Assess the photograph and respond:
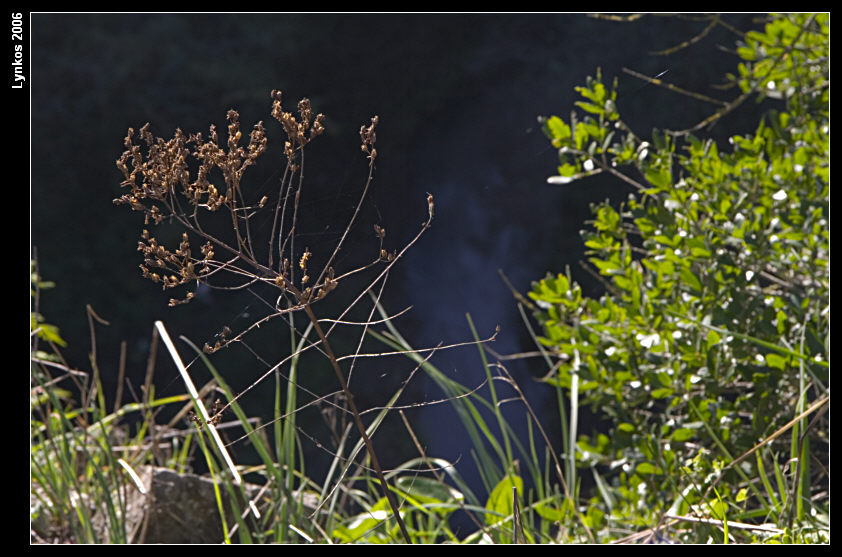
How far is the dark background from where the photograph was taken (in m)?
1.13

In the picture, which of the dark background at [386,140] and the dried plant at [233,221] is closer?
the dried plant at [233,221]

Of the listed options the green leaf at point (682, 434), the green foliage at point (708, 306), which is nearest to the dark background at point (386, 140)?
the green foliage at point (708, 306)

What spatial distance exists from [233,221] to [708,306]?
0.98 m

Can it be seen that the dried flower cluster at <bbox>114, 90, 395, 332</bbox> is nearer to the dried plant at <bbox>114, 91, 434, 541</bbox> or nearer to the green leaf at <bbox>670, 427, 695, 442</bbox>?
the dried plant at <bbox>114, 91, 434, 541</bbox>

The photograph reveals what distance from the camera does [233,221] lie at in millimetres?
771

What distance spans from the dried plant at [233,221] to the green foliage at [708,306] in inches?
30.3

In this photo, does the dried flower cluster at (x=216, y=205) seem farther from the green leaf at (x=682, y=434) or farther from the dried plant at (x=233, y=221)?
the green leaf at (x=682, y=434)

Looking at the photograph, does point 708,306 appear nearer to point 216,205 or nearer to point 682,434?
point 682,434

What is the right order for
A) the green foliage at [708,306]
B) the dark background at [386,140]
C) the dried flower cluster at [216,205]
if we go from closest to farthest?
the dried flower cluster at [216,205]
the dark background at [386,140]
the green foliage at [708,306]

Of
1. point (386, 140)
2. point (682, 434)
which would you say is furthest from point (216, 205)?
point (682, 434)

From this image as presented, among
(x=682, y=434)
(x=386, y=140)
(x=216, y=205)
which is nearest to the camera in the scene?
(x=216, y=205)

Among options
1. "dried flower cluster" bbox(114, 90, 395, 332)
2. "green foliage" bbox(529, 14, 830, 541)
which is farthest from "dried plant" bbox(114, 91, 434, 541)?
"green foliage" bbox(529, 14, 830, 541)

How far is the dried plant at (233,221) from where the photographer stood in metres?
0.76
